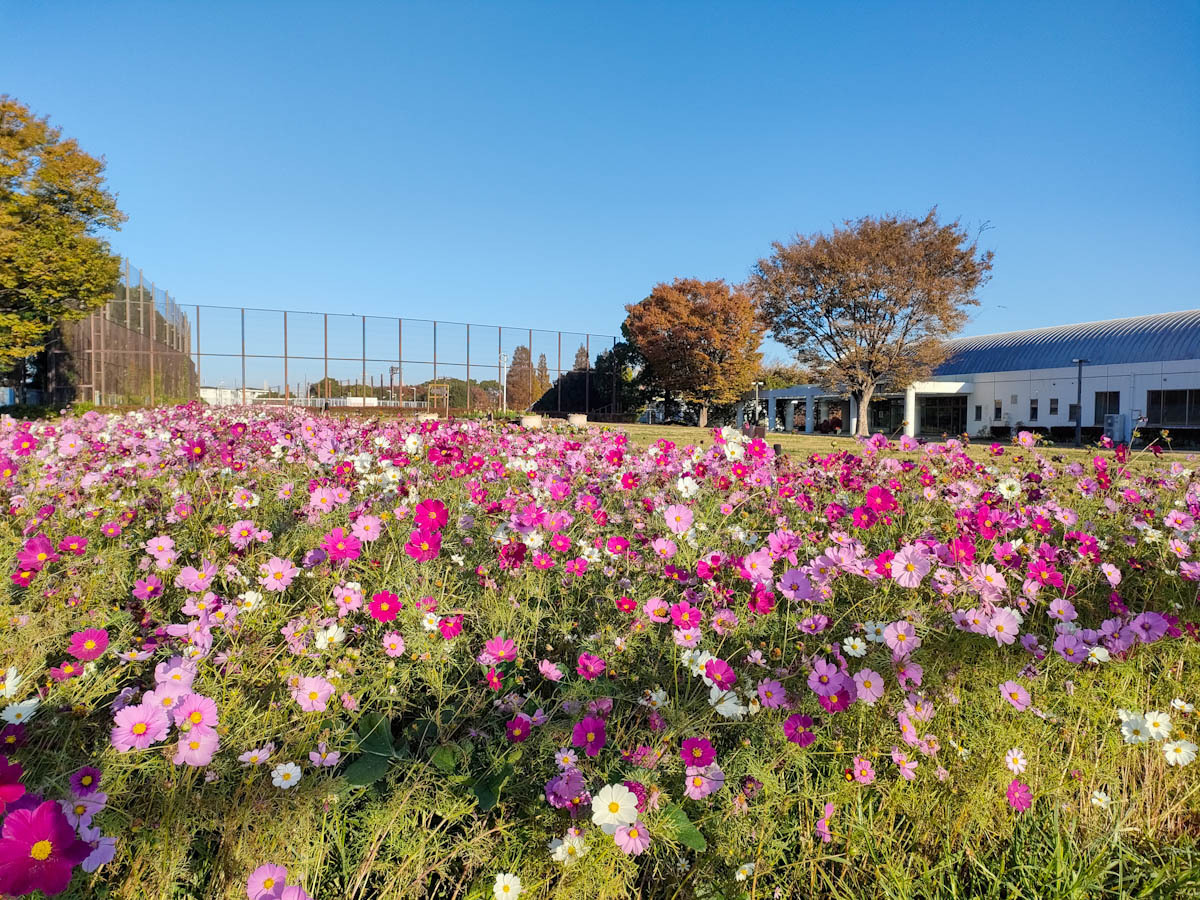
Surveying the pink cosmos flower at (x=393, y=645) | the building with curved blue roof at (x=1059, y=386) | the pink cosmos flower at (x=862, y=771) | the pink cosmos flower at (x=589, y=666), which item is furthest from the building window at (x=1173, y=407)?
the pink cosmos flower at (x=393, y=645)

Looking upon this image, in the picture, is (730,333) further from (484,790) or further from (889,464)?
(484,790)

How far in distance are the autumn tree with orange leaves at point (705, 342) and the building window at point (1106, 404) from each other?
1388 centimetres

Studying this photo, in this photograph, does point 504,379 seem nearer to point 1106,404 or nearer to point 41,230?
point 41,230

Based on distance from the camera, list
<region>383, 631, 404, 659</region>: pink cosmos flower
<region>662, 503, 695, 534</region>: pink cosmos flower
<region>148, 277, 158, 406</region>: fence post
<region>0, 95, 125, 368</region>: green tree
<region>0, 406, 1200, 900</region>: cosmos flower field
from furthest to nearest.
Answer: <region>148, 277, 158, 406</region>: fence post < <region>0, 95, 125, 368</region>: green tree < <region>662, 503, 695, 534</region>: pink cosmos flower < <region>383, 631, 404, 659</region>: pink cosmos flower < <region>0, 406, 1200, 900</region>: cosmos flower field

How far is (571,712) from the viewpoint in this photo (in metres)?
1.35

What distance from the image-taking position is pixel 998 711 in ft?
5.61

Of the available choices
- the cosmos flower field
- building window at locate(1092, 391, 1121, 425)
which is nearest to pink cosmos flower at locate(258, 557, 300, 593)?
the cosmos flower field

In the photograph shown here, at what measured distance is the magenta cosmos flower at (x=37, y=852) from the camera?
656 millimetres

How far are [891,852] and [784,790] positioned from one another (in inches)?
9.5

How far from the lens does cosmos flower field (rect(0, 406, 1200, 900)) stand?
1147mm

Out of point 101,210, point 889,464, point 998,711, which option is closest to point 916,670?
point 998,711

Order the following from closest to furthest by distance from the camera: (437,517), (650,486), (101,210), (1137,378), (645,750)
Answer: (645,750)
(437,517)
(650,486)
(101,210)
(1137,378)

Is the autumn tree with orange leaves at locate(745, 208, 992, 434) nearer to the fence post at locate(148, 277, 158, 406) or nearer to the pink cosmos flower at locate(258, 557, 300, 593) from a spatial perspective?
the fence post at locate(148, 277, 158, 406)

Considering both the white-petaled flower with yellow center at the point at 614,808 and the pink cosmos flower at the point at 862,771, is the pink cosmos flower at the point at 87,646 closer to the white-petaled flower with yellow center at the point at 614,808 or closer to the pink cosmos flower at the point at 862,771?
the white-petaled flower with yellow center at the point at 614,808
